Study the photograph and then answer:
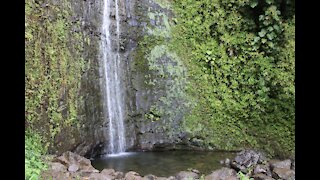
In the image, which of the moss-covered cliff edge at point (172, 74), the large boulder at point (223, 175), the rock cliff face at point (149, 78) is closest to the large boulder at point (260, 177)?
the large boulder at point (223, 175)

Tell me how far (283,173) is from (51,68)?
5036mm

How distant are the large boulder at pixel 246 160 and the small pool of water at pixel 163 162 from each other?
42 centimetres

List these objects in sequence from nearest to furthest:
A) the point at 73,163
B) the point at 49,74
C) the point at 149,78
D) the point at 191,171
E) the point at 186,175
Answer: the point at 73,163 → the point at 186,175 → the point at 49,74 → the point at 191,171 → the point at 149,78

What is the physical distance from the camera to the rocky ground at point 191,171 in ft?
18.6

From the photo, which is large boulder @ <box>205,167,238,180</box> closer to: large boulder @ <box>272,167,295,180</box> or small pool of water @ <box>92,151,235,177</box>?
small pool of water @ <box>92,151,235,177</box>

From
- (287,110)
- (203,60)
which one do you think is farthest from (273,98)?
(203,60)

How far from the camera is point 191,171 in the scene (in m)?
6.95

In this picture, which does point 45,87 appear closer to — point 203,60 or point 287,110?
point 203,60

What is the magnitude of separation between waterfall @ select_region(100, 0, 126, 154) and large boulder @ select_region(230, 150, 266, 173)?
3.04 metres

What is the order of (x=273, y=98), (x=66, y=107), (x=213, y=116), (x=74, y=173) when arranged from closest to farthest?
(x=74, y=173) → (x=66, y=107) → (x=273, y=98) → (x=213, y=116)

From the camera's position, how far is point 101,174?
233 inches

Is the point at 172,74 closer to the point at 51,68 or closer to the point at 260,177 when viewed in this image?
the point at 51,68

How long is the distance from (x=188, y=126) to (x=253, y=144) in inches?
69.4

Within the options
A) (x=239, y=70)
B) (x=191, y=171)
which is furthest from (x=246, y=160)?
(x=239, y=70)
